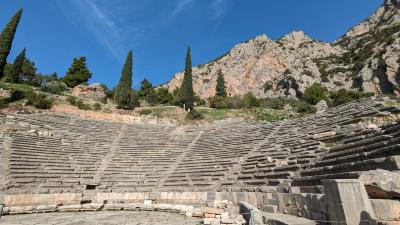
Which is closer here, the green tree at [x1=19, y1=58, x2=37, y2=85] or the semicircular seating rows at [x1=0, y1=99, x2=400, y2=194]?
the semicircular seating rows at [x1=0, y1=99, x2=400, y2=194]

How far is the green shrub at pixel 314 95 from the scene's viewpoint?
161 ft

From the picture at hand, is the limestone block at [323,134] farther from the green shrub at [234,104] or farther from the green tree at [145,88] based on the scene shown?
the green tree at [145,88]

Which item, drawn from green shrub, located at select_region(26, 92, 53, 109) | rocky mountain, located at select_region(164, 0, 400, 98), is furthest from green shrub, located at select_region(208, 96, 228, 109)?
green shrub, located at select_region(26, 92, 53, 109)

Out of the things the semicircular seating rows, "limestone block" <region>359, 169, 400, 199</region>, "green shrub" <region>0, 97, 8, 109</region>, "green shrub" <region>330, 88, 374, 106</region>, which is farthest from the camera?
"green shrub" <region>330, 88, 374, 106</region>

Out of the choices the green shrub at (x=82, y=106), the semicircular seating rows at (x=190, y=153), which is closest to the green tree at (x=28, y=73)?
the green shrub at (x=82, y=106)

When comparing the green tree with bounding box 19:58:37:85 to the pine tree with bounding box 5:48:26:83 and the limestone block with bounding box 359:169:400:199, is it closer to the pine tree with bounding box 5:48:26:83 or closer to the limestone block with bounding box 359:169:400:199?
the pine tree with bounding box 5:48:26:83

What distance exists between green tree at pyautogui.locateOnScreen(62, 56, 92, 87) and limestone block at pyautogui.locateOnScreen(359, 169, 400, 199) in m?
53.4

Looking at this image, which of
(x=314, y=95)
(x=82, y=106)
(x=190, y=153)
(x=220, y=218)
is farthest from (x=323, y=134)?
(x=314, y=95)

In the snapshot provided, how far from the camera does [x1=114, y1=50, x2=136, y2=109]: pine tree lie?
3784 cm

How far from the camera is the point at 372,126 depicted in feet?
41.0

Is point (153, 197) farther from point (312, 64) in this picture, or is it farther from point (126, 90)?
point (312, 64)

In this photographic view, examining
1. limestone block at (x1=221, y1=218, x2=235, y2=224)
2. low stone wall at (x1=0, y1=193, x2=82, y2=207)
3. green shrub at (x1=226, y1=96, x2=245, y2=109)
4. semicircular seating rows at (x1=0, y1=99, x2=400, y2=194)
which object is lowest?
limestone block at (x1=221, y1=218, x2=235, y2=224)

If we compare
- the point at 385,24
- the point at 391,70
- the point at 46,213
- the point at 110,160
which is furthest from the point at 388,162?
the point at 385,24

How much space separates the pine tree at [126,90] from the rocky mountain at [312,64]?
35.2 m
